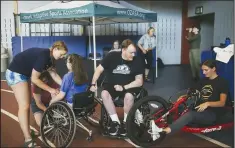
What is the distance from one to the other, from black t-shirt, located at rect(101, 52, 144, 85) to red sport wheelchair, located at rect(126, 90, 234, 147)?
34cm

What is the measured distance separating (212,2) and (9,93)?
16.9 feet

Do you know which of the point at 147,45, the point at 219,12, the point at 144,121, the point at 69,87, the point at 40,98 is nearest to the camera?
the point at 144,121

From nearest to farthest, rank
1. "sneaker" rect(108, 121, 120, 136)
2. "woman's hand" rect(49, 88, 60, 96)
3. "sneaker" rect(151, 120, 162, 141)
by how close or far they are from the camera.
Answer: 1. "sneaker" rect(151, 120, 162, 141)
2. "woman's hand" rect(49, 88, 60, 96)
3. "sneaker" rect(108, 121, 120, 136)

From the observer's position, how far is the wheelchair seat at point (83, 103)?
7.01 feet

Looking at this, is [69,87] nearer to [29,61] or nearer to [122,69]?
[29,61]

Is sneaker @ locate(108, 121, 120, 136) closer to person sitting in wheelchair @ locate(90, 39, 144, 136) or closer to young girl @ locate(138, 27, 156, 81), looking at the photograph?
person sitting in wheelchair @ locate(90, 39, 144, 136)

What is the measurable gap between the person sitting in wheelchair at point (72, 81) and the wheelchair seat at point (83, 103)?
0.22 ft

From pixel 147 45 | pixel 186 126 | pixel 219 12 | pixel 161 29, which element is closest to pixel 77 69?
pixel 186 126

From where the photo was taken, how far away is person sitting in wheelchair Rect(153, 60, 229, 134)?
1992 mm

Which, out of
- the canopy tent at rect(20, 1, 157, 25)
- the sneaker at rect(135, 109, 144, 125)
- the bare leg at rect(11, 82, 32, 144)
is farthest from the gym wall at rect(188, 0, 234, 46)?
the bare leg at rect(11, 82, 32, 144)

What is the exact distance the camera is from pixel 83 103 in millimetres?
2168

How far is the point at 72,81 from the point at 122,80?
0.46 metres

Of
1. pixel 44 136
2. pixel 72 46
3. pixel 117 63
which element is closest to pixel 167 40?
pixel 72 46

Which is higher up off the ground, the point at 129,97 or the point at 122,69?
the point at 122,69
